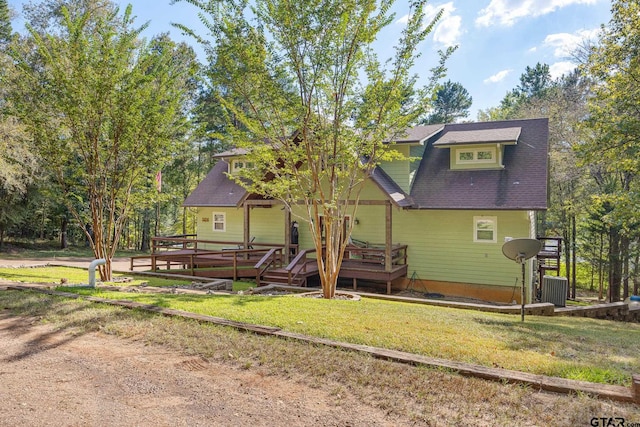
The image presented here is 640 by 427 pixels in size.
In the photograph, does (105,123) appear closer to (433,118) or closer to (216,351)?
(216,351)

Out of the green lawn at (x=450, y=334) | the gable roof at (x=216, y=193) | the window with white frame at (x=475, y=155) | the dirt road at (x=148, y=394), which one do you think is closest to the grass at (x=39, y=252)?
the gable roof at (x=216, y=193)

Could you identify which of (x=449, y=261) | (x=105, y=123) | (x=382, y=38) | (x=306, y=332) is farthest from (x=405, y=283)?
(x=105, y=123)

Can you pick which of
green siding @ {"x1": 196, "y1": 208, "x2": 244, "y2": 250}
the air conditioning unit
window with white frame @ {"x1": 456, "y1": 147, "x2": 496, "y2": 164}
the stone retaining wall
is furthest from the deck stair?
the air conditioning unit

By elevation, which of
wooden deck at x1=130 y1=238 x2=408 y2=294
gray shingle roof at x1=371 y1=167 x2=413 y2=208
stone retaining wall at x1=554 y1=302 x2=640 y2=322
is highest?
gray shingle roof at x1=371 y1=167 x2=413 y2=208

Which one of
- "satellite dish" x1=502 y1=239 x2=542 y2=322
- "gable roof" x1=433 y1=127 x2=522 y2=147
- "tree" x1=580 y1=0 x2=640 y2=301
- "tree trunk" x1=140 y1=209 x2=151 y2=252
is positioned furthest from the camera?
"tree trunk" x1=140 y1=209 x2=151 y2=252

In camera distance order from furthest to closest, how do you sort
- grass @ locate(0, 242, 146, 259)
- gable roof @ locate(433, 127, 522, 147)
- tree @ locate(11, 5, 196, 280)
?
grass @ locate(0, 242, 146, 259)
gable roof @ locate(433, 127, 522, 147)
tree @ locate(11, 5, 196, 280)

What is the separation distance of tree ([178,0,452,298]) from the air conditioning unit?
756 centimetres

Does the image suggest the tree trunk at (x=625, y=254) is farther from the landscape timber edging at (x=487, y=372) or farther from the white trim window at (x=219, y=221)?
the white trim window at (x=219, y=221)

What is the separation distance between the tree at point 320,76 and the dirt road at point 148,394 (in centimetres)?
528

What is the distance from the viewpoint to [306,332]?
192 inches

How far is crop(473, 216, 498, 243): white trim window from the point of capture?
13234 millimetres

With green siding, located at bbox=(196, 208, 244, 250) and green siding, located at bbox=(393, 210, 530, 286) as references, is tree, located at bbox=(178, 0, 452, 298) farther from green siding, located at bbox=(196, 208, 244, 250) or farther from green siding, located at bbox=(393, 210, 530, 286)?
green siding, located at bbox=(196, 208, 244, 250)

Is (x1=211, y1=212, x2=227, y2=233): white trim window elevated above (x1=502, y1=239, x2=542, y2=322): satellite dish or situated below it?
above

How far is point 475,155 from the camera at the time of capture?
47.9 ft
